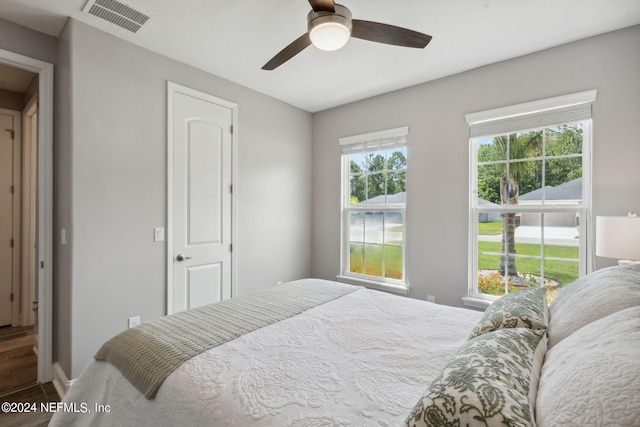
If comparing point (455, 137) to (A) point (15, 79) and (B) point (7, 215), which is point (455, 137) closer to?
(A) point (15, 79)

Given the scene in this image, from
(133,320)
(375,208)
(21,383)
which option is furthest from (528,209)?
(21,383)

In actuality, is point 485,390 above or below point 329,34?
below

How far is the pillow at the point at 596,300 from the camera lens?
992 millimetres

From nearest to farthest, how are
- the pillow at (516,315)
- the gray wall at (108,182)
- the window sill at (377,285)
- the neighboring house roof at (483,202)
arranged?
the pillow at (516,315)
the gray wall at (108,182)
the neighboring house roof at (483,202)
the window sill at (377,285)

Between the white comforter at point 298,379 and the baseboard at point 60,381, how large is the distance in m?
1.02

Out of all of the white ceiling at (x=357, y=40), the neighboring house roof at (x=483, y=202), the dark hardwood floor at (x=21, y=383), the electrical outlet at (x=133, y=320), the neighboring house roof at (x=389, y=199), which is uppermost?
the white ceiling at (x=357, y=40)

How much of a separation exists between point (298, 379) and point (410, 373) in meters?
0.41

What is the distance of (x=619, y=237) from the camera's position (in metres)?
1.75

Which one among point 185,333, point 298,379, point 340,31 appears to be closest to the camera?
point 298,379

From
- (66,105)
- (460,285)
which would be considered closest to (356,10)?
(66,105)

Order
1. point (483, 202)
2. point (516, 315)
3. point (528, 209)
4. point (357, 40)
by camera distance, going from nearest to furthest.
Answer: point (516, 315) < point (357, 40) < point (528, 209) < point (483, 202)

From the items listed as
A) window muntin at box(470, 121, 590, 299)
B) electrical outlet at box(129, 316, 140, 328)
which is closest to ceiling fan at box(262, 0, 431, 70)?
window muntin at box(470, 121, 590, 299)

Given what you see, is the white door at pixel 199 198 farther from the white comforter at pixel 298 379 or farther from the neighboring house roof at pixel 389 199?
the neighboring house roof at pixel 389 199

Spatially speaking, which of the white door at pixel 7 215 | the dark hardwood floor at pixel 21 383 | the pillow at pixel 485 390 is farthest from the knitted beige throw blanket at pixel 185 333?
the white door at pixel 7 215
